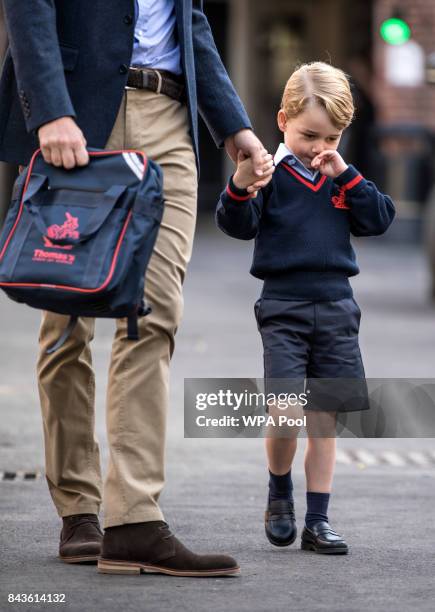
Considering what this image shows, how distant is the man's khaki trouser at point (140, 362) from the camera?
172 inches

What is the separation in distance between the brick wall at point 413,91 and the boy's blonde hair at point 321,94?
18412 mm

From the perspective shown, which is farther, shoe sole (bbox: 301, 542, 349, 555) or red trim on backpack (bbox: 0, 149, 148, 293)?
shoe sole (bbox: 301, 542, 349, 555)

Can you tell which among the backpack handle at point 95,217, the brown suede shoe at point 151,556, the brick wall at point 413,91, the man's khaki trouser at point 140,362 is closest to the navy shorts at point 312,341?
the man's khaki trouser at point 140,362

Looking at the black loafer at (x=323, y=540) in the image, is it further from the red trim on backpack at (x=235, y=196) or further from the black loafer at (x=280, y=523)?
the red trim on backpack at (x=235, y=196)

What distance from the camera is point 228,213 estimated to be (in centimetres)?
476

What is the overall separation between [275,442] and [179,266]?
0.77 meters

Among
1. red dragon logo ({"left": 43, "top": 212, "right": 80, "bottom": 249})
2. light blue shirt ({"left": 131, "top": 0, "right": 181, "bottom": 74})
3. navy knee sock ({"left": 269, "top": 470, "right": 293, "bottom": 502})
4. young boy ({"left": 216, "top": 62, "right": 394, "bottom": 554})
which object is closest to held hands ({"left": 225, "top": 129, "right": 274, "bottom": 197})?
young boy ({"left": 216, "top": 62, "right": 394, "bottom": 554})

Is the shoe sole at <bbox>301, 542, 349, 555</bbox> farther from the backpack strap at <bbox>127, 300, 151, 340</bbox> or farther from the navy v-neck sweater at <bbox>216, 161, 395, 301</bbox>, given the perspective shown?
the backpack strap at <bbox>127, 300, 151, 340</bbox>

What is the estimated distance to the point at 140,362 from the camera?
438cm

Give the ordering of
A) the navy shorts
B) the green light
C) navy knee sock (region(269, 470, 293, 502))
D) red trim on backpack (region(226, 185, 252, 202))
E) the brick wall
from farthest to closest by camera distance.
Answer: the brick wall
the green light
navy knee sock (region(269, 470, 293, 502))
the navy shorts
red trim on backpack (region(226, 185, 252, 202))

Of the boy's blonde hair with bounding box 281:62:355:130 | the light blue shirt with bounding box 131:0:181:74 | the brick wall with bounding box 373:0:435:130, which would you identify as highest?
the light blue shirt with bounding box 131:0:181:74

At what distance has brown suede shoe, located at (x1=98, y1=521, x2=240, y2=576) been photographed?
4359 mm

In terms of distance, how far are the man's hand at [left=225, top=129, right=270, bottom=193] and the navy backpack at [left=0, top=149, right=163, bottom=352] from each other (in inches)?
18.2

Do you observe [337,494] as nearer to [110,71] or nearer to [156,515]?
[156,515]
